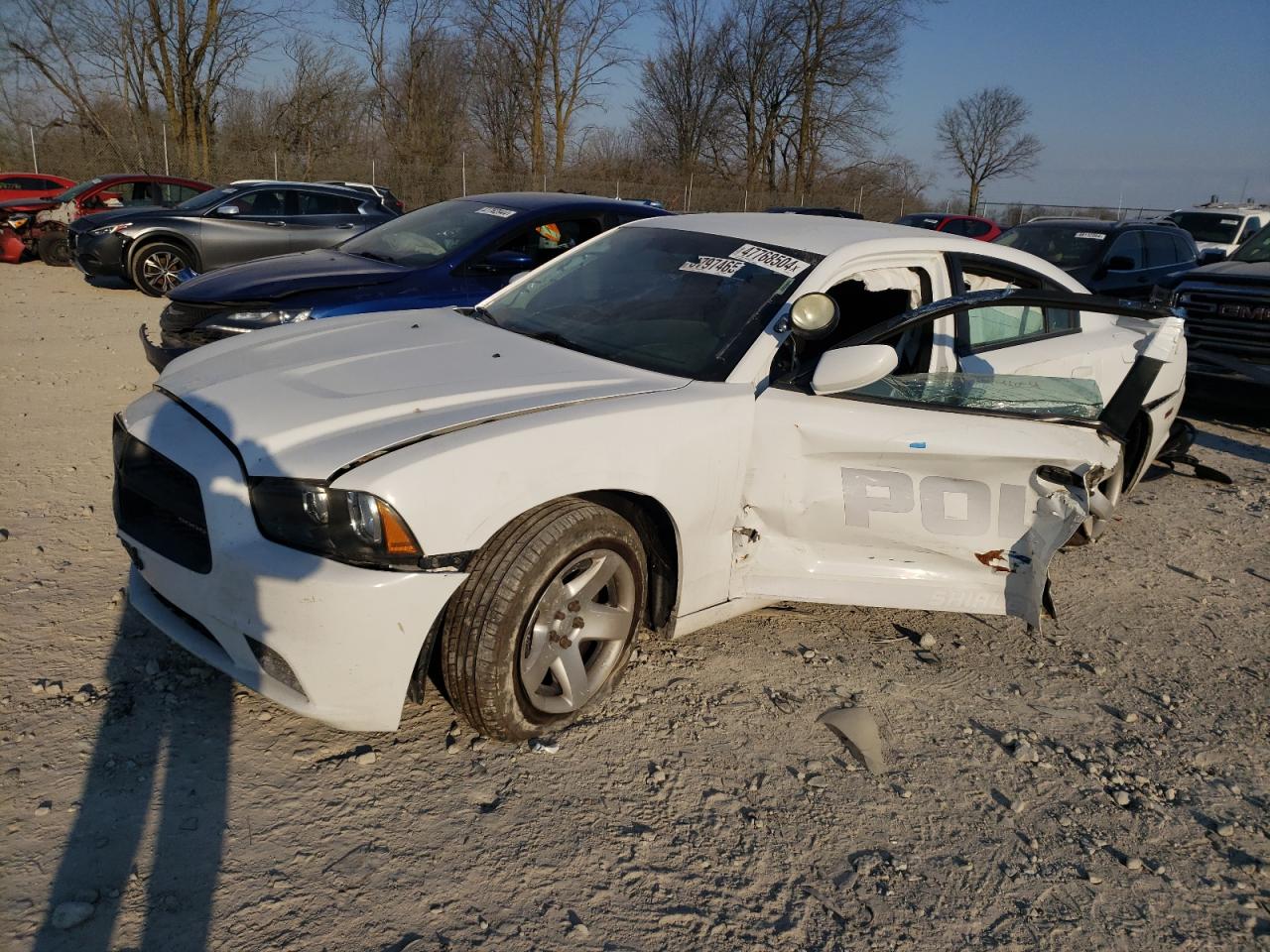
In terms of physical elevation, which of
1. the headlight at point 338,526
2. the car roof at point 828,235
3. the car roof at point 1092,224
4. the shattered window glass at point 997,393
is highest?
the car roof at point 1092,224

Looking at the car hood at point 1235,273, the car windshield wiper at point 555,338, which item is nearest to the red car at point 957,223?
the car hood at point 1235,273

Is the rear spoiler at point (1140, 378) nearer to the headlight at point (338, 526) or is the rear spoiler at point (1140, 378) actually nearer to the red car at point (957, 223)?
the headlight at point (338, 526)

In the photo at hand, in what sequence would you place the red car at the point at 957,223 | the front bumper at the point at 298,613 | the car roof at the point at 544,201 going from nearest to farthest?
the front bumper at the point at 298,613, the car roof at the point at 544,201, the red car at the point at 957,223

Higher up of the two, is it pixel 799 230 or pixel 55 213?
pixel 55 213

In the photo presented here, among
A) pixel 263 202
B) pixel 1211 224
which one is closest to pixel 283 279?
pixel 263 202

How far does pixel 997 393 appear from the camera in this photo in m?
3.47

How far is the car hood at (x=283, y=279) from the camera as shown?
581 centimetres

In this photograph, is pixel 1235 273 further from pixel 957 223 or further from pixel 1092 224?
pixel 957 223

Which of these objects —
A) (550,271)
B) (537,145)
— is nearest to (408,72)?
(537,145)

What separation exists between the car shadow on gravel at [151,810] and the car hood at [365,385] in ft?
3.04

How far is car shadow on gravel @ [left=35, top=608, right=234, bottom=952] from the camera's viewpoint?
212 centimetres

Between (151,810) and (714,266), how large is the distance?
270 cm

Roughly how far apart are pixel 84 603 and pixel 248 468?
1.56 metres

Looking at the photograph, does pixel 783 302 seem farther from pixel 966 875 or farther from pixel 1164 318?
pixel 966 875
